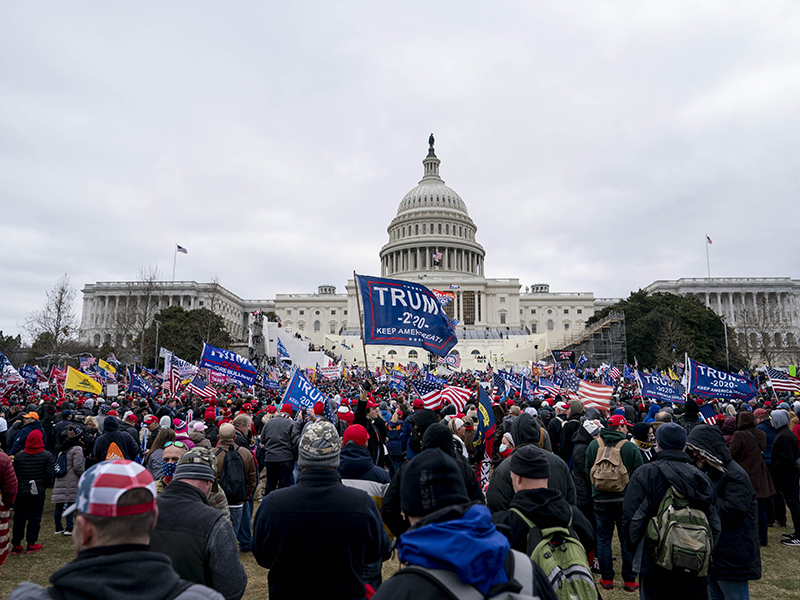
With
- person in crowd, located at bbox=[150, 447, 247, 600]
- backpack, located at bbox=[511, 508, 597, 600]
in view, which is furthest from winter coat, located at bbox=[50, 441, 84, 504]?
backpack, located at bbox=[511, 508, 597, 600]

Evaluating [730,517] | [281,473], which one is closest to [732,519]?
[730,517]

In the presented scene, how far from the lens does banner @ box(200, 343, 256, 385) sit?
50.6 feet

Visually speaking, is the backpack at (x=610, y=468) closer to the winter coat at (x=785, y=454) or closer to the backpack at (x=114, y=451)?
the winter coat at (x=785, y=454)

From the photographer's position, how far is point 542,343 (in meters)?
69.2

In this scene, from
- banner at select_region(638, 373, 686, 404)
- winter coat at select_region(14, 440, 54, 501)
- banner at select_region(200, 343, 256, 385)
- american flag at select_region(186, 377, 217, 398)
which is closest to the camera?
winter coat at select_region(14, 440, 54, 501)

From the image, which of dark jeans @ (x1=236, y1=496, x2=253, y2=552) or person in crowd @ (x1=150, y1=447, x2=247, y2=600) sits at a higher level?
person in crowd @ (x1=150, y1=447, x2=247, y2=600)

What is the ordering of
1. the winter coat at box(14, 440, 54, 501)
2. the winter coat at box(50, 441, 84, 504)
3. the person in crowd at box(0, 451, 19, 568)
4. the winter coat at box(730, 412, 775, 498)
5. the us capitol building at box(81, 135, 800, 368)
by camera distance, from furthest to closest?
the us capitol building at box(81, 135, 800, 368) < the winter coat at box(50, 441, 84, 504) < the winter coat at box(14, 440, 54, 501) < the winter coat at box(730, 412, 775, 498) < the person in crowd at box(0, 451, 19, 568)

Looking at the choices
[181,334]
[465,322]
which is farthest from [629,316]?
[181,334]

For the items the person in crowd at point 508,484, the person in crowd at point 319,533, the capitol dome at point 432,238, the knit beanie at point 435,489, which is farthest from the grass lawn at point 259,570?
the capitol dome at point 432,238

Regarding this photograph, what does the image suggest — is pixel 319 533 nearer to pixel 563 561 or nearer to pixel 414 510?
pixel 414 510

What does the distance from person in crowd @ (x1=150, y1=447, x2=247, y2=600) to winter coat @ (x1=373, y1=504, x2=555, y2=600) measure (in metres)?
1.54

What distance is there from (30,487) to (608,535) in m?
7.05

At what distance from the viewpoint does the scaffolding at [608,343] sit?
52438mm

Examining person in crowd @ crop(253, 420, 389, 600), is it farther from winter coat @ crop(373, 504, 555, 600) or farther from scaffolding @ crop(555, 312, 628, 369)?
scaffolding @ crop(555, 312, 628, 369)
